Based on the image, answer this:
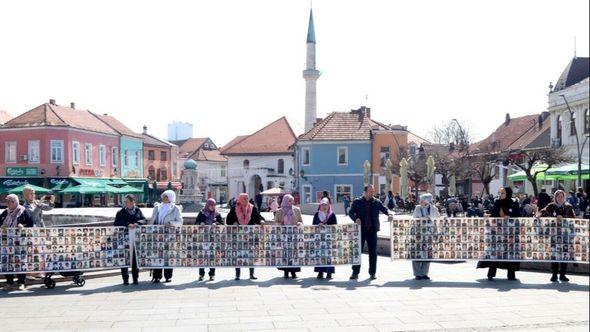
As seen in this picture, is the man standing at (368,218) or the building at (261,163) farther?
the building at (261,163)

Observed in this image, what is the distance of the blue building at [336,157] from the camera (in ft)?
185

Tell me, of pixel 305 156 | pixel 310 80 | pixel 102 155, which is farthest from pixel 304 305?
pixel 310 80

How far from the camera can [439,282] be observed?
A: 1128cm

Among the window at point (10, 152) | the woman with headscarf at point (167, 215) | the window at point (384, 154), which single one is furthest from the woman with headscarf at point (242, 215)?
the window at point (384, 154)

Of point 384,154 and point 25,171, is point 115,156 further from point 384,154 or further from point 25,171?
point 384,154

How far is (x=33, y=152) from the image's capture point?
5066 cm

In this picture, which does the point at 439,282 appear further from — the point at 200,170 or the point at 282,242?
the point at 200,170

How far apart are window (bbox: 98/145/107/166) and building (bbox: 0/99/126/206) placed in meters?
1.86

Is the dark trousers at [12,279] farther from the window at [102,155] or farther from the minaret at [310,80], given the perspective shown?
the minaret at [310,80]

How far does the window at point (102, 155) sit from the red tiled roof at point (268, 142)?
1956cm

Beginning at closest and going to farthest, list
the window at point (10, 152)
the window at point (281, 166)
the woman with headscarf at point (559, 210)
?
the woman with headscarf at point (559, 210)
the window at point (10, 152)
the window at point (281, 166)

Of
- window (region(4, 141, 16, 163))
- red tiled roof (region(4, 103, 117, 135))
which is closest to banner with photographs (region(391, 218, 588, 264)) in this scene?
red tiled roof (region(4, 103, 117, 135))

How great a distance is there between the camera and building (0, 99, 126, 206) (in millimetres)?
50219

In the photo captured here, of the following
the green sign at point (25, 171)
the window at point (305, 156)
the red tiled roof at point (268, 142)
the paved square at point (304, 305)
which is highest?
the red tiled roof at point (268, 142)
